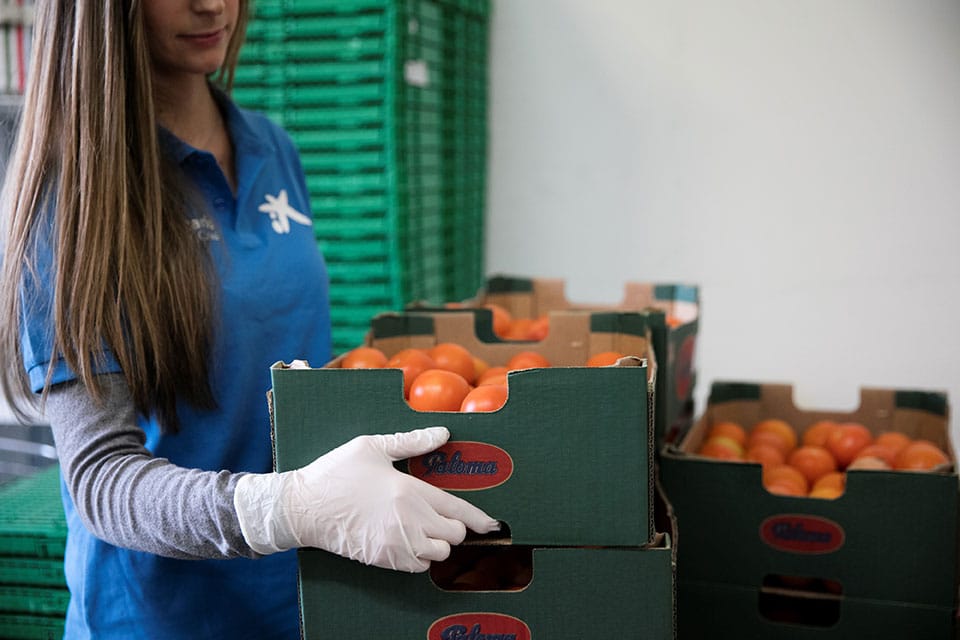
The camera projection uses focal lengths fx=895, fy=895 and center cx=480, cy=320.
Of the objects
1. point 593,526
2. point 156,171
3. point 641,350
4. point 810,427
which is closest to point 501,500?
point 593,526

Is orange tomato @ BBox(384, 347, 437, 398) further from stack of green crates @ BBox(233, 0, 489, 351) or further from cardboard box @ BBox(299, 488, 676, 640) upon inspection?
stack of green crates @ BBox(233, 0, 489, 351)

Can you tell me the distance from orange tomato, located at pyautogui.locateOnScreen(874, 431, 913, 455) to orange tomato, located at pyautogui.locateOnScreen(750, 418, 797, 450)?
150mm

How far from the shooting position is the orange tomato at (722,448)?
5.14ft

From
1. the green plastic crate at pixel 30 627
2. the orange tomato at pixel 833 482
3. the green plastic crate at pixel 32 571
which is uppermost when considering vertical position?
the orange tomato at pixel 833 482

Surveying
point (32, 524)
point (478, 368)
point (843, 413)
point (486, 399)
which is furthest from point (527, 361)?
point (32, 524)

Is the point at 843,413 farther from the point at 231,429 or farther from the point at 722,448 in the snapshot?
the point at 231,429

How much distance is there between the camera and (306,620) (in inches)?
38.6

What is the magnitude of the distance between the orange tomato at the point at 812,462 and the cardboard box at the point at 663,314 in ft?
0.69

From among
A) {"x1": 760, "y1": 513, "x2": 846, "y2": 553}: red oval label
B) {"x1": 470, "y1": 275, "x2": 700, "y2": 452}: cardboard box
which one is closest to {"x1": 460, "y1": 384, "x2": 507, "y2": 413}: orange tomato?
{"x1": 470, "y1": 275, "x2": 700, "y2": 452}: cardboard box

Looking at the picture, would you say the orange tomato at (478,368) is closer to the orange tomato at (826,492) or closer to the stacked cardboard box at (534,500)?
the stacked cardboard box at (534,500)

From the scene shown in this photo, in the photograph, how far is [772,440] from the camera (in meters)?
1.68

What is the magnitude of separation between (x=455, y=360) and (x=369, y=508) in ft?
1.14

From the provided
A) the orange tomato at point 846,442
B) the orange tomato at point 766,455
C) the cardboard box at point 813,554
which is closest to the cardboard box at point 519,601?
the cardboard box at point 813,554

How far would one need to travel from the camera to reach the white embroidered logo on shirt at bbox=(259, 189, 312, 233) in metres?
1.42
